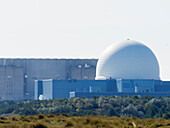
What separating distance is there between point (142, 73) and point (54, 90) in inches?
727

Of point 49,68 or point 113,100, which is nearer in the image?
point 113,100

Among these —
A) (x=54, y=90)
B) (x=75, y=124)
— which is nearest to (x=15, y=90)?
(x=54, y=90)

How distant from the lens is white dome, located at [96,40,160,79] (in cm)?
13138

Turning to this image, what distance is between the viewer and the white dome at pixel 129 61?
131 meters

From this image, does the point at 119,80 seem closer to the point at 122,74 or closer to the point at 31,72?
the point at 122,74

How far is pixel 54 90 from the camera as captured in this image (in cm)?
13212

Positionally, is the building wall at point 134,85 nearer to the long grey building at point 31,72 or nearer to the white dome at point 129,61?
the white dome at point 129,61

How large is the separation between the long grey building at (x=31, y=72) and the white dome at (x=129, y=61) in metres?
18.5

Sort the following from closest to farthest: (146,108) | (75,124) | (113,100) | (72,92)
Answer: (75,124)
(146,108)
(113,100)
(72,92)

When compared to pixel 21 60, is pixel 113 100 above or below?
below

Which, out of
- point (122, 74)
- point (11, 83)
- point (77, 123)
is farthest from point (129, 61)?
point (77, 123)

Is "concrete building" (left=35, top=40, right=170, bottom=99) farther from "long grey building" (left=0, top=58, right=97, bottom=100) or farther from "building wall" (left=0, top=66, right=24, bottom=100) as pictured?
"long grey building" (left=0, top=58, right=97, bottom=100)

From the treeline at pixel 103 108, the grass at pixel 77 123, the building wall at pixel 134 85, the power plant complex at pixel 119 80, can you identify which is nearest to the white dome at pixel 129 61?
the power plant complex at pixel 119 80

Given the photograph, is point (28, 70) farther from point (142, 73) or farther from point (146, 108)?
point (146, 108)
